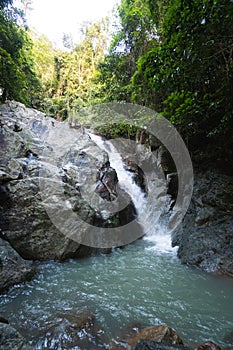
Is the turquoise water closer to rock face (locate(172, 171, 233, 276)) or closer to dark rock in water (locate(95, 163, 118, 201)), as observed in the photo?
rock face (locate(172, 171, 233, 276))

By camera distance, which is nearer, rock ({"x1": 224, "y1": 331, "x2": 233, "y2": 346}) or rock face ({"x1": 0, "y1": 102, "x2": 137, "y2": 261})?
rock ({"x1": 224, "y1": 331, "x2": 233, "y2": 346})

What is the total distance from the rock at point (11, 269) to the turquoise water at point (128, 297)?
138 mm

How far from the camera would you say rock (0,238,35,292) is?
346cm

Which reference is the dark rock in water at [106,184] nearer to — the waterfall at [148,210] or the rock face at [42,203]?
the rock face at [42,203]

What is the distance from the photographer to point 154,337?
2.29 metres

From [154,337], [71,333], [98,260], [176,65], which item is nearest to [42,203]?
[98,260]

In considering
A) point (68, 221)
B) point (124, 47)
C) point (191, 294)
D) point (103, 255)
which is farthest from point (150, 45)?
point (191, 294)

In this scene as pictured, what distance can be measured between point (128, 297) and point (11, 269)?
220 cm

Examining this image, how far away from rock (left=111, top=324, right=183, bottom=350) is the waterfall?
13.5ft

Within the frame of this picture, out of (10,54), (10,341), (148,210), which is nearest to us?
(10,341)

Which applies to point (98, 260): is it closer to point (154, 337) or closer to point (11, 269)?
point (11, 269)

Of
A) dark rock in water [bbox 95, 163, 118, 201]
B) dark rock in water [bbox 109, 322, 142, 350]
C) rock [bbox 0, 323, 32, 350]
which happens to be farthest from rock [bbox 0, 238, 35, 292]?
dark rock in water [bbox 95, 163, 118, 201]

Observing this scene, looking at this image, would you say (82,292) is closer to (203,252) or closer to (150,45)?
(203,252)

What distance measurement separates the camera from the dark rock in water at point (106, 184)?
741cm
